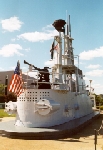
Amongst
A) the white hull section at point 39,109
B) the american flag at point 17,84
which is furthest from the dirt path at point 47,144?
the american flag at point 17,84

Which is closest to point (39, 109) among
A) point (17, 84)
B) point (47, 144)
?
point (17, 84)

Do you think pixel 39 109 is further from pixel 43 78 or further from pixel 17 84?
pixel 43 78

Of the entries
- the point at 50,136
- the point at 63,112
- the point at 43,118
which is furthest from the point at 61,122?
the point at 50,136

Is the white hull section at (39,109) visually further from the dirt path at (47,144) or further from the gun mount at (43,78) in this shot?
the dirt path at (47,144)

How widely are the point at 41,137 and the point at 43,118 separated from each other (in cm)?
188

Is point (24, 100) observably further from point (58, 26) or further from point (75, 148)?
point (58, 26)

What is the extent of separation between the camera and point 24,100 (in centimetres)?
1220

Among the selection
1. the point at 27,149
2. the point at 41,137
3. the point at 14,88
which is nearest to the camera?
the point at 27,149

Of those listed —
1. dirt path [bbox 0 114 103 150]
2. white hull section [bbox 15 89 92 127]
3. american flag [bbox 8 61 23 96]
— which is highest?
american flag [bbox 8 61 23 96]

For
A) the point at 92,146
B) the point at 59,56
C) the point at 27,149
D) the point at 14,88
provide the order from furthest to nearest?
the point at 59,56 → the point at 14,88 → the point at 92,146 → the point at 27,149

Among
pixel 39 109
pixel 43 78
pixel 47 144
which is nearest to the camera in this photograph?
pixel 47 144

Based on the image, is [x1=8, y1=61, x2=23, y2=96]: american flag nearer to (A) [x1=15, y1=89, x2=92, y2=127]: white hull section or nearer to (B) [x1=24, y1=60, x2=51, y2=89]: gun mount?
(A) [x1=15, y1=89, x2=92, y2=127]: white hull section

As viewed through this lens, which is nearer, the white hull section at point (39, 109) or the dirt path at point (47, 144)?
the dirt path at point (47, 144)

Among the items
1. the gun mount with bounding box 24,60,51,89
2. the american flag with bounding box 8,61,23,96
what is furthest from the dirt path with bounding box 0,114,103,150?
the gun mount with bounding box 24,60,51,89
